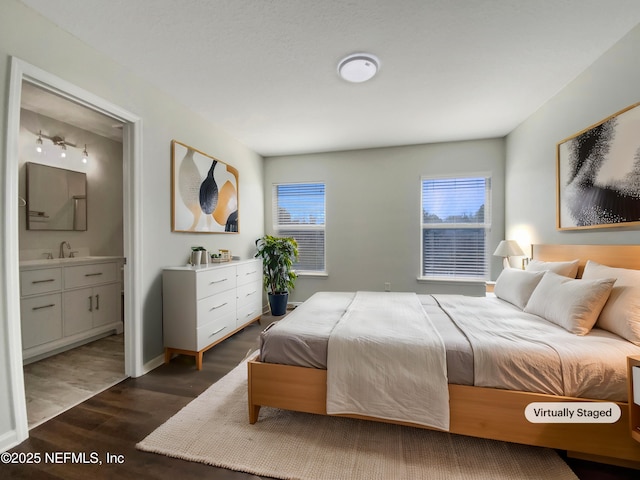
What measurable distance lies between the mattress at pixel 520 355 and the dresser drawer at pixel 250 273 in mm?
1464

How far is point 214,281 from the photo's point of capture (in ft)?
8.79

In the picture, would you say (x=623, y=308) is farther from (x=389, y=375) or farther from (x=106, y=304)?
(x=106, y=304)

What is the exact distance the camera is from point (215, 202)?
3.26 metres

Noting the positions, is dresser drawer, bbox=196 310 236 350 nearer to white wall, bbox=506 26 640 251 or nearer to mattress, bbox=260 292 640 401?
mattress, bbox=260 292 640 401

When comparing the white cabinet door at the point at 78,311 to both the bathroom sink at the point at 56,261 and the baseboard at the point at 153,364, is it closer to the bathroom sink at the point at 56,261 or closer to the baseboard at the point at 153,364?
the bathroom sink at the point at 56,261

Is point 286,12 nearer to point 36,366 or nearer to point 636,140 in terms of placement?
point 636,140

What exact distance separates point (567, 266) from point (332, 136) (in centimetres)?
289

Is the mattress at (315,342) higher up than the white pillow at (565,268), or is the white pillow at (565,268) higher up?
the white pillow at (565,268)

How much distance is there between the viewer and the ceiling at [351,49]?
62.8 inches

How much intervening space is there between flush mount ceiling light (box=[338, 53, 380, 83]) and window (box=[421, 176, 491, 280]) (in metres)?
2.15

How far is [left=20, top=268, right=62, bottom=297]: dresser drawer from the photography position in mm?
2439

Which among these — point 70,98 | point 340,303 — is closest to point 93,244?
point 70,98

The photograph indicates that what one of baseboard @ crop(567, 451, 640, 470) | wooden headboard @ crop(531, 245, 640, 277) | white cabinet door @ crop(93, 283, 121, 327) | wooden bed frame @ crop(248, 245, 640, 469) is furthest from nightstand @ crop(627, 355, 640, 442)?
white cabinet door @ crop(93, 283, 121, 327)

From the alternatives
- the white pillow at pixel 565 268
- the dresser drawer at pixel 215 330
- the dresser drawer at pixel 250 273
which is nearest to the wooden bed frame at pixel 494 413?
the dresser drawer at pixel 215 330
